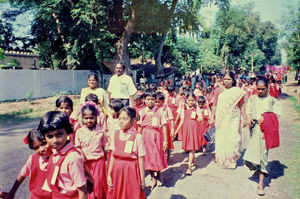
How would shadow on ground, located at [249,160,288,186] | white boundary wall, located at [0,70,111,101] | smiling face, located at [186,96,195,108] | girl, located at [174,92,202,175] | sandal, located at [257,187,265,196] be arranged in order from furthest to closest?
white boundary wall, located at [0,70,111,101], smiling face, located at [186,96,195,108], girl, located at [174,92,202,175], shadow on ground, located at [249,160,288,186], sandal, located at [257,187,265,196]

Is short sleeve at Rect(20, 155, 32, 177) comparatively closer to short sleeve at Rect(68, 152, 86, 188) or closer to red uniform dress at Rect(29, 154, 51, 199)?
red uniform dress at Rect(29, 154, 51, 199)

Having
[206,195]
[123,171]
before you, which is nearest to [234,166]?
[206,195]

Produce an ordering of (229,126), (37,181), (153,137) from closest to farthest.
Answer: (37,181)
(153,137)
(229,126)

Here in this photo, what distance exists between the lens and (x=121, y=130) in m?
2.98

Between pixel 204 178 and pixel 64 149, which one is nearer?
pixel 64 149

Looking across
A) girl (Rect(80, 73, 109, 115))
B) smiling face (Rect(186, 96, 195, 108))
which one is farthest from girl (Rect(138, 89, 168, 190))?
girl (Rect(80, 73, 109, 115))

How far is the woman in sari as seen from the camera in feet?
14.1

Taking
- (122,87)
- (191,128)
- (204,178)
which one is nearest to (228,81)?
(191,128)

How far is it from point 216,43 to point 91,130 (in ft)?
117

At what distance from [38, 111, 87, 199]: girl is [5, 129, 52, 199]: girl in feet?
0.57

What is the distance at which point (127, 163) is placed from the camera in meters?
2.88

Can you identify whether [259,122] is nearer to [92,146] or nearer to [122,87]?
[92,146]

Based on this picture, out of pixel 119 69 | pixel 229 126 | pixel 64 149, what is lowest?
pixel 229 126

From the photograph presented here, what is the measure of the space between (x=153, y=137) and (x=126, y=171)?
1.32 m
